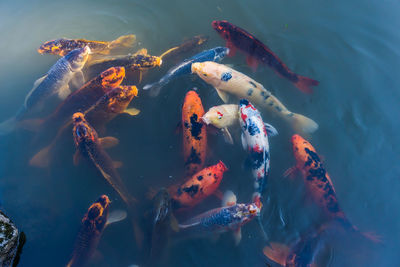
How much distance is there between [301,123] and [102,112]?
12.8 feet

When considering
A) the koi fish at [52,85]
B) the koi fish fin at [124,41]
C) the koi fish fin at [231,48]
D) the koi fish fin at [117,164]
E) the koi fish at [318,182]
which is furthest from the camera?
the koi fish fin at [124,41]

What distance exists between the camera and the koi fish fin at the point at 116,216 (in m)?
4.34

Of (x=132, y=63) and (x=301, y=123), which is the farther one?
(x=132, y=63)

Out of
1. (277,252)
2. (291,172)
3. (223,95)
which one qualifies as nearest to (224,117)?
(223,95)

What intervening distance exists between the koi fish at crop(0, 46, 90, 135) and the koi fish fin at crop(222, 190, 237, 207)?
3880 millimetres

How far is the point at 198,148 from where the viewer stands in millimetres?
4652

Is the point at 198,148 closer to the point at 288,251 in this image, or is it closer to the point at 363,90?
the point at 288,251

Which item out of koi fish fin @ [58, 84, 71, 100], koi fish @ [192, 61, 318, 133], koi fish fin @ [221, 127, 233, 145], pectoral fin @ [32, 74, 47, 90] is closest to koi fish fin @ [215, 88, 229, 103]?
koi fish @ [192, 61, 318, 133]

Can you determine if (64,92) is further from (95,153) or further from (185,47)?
(185,47)

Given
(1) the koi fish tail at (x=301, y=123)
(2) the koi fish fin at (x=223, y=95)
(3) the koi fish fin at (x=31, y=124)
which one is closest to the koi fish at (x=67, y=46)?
(3) the koi fish fin at (x=31, y=124)

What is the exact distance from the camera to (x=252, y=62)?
574 centimetres

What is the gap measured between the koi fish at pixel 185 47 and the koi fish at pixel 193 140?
162cm

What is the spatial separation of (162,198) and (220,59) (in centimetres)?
327

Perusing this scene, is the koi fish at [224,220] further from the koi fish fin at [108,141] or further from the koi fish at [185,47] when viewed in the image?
the koi fish at [185,47]
